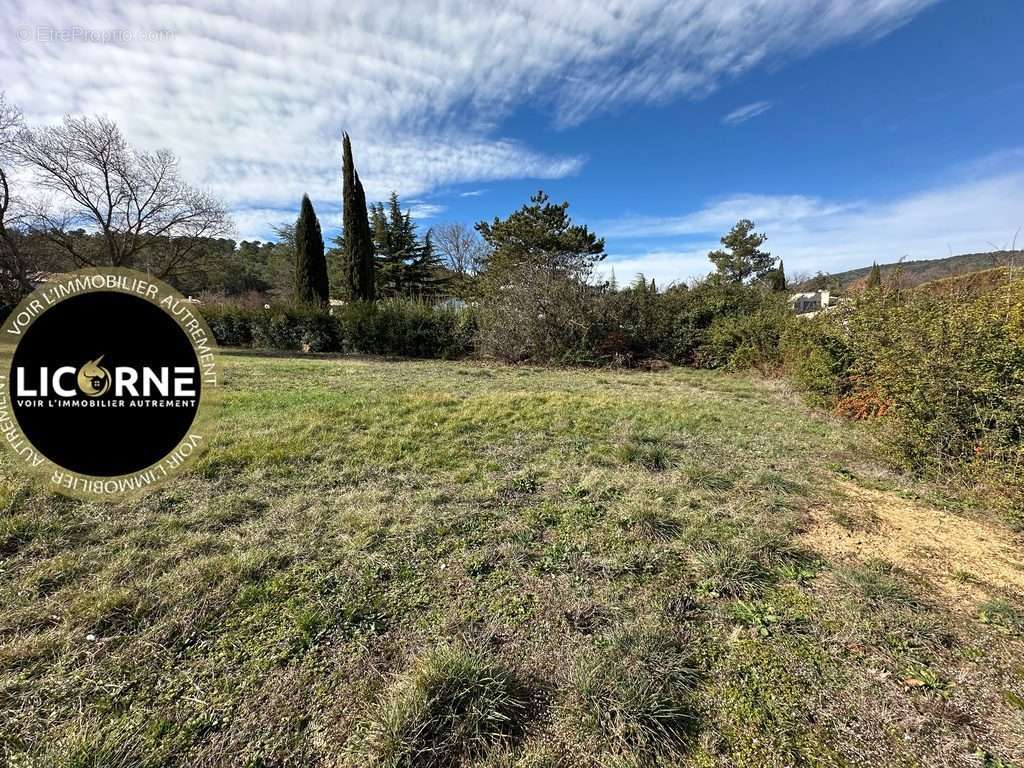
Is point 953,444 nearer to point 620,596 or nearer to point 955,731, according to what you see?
point 955,731

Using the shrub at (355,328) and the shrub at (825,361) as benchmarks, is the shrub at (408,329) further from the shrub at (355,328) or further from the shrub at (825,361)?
the shrub at (825,361)

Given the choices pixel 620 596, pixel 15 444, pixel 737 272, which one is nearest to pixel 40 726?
pixel 620 596

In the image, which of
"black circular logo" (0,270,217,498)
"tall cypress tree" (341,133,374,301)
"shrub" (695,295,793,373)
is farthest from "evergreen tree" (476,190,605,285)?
"black circular logo" (0,270,217,498)

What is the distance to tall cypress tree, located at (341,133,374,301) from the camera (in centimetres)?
1781

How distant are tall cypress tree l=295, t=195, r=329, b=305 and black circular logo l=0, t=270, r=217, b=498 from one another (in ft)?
48.5

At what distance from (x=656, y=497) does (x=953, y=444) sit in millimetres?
2362

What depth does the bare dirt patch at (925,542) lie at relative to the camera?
210 cm

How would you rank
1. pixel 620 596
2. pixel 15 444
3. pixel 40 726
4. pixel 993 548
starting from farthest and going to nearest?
pixel 15 444 → pixel 993 548 → pixel 620 596 → pixel 40 726

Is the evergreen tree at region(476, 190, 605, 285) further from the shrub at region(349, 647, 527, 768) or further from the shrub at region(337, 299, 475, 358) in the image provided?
the shrub at region(349, 647, 527, 768)

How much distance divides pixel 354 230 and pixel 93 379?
16.2m

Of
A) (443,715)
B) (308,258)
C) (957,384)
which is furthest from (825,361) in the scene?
(308,258)

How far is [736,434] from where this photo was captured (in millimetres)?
4387

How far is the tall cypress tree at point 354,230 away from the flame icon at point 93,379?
15097mm

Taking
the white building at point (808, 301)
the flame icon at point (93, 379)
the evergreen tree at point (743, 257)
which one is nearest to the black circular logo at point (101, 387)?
the flame icon at point (93, 379)
